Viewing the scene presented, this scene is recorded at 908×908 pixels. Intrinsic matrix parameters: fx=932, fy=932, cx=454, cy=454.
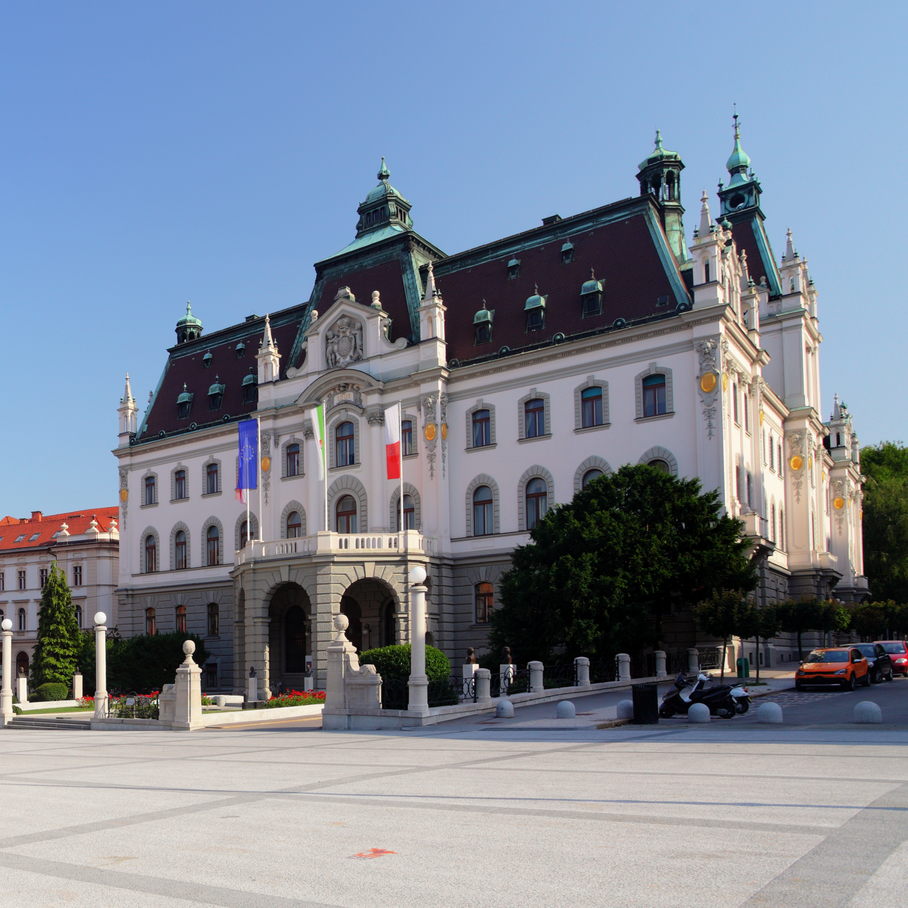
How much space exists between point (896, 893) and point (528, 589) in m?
27.0

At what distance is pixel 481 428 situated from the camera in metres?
44.9

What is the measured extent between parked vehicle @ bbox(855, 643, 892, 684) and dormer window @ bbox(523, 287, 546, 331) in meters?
19.5

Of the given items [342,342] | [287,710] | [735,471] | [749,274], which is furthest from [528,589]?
[749,274]

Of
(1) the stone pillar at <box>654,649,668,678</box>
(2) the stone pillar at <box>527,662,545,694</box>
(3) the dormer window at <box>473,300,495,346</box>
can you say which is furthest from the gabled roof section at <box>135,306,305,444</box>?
(2) the stone pillar at <box>527,662,545,694</box>

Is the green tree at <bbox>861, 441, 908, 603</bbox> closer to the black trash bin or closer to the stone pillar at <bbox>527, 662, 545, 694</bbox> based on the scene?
the stone pillar at <bbox>527, 662, 545, 694</bbox>

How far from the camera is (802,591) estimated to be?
49.8m

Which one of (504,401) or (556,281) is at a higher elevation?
(556,281)

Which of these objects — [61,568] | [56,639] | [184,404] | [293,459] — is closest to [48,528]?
[61,568]

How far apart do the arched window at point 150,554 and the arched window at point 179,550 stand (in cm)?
191

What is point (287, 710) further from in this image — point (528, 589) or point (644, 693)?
point (644, 693)

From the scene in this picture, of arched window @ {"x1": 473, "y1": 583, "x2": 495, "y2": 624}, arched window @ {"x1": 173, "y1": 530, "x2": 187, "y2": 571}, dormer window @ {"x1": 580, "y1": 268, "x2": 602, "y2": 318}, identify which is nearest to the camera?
dormer window @ {"x1": 580, "y1": 268, "x2": 602, "y2": 318}

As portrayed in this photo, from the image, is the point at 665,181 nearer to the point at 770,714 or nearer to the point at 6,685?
the point at 770,714

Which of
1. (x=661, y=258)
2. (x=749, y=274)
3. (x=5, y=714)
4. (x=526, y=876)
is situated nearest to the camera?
(x=526, y=876)

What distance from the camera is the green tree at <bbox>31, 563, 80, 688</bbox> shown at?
197 ft
